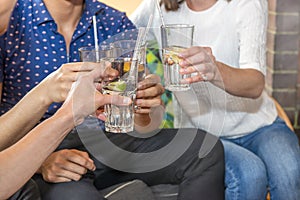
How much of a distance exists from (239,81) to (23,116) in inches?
23.1

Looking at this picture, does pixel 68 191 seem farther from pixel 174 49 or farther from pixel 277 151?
pixel 277 151

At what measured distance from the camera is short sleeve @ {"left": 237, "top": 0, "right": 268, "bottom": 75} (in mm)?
1537

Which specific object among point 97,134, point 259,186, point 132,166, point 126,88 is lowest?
point 259,186

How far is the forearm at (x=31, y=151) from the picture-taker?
1.05 metres

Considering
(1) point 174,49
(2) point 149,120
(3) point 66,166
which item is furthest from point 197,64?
(3) point 66,166

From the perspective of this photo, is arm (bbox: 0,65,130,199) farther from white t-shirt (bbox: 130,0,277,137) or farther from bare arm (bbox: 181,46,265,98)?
white t-shirt (bbox: 130,0,277,137)

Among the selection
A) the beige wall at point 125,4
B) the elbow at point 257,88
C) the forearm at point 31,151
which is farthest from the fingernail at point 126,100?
the beige wall at point 125,4

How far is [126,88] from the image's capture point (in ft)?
3.64

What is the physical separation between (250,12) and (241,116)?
0.31 m

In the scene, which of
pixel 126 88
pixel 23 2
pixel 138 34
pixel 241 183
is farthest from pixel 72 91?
pixel 241 183

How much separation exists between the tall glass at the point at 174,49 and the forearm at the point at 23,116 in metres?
0.28

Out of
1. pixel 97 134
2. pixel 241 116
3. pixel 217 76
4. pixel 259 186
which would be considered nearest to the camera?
pixel 97 134

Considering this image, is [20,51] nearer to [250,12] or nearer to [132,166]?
[132,166]

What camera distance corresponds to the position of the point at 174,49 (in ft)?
4.07
